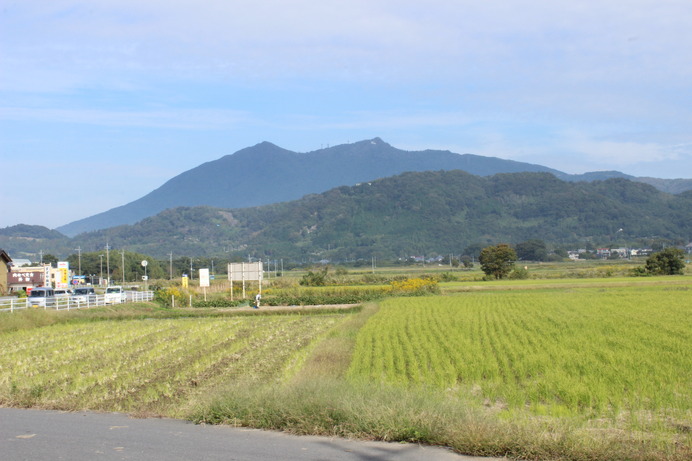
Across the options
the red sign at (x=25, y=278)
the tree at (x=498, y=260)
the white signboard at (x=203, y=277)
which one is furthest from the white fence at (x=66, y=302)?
the tree at (x=498, y=260)

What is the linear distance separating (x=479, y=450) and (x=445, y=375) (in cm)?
633

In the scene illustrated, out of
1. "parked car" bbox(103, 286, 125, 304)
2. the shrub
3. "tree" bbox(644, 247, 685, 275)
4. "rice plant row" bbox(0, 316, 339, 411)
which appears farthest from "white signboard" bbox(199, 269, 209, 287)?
"tree" bbox(644, 247, 685, 275)

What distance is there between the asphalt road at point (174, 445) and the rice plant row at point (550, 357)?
11.1 feet

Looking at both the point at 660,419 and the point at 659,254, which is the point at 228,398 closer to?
the point at 660,419

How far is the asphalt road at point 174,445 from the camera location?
8.06 metres

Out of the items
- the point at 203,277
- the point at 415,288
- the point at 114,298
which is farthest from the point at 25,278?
the point at 415,288

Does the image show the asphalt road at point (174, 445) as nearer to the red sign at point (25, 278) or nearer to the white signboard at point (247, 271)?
the white signboard at point (247, 271)

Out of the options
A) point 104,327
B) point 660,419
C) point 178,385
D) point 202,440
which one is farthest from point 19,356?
point 660,419

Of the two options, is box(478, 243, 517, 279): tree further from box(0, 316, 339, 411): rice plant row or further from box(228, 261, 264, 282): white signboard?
box(0, 316, 339, 411): rice plant row

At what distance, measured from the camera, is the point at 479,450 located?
27.0 ft

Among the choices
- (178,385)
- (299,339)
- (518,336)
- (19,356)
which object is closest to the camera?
(178,385)

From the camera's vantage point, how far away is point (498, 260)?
7638 centimetres

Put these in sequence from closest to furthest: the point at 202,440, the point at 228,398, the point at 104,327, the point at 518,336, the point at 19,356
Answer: the point at 202,440 < the point at 228,398 < the point at 19,356 < the point at 518,336 < the point at 104,327

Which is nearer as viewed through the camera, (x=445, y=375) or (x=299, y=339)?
(x=445, y=375)
